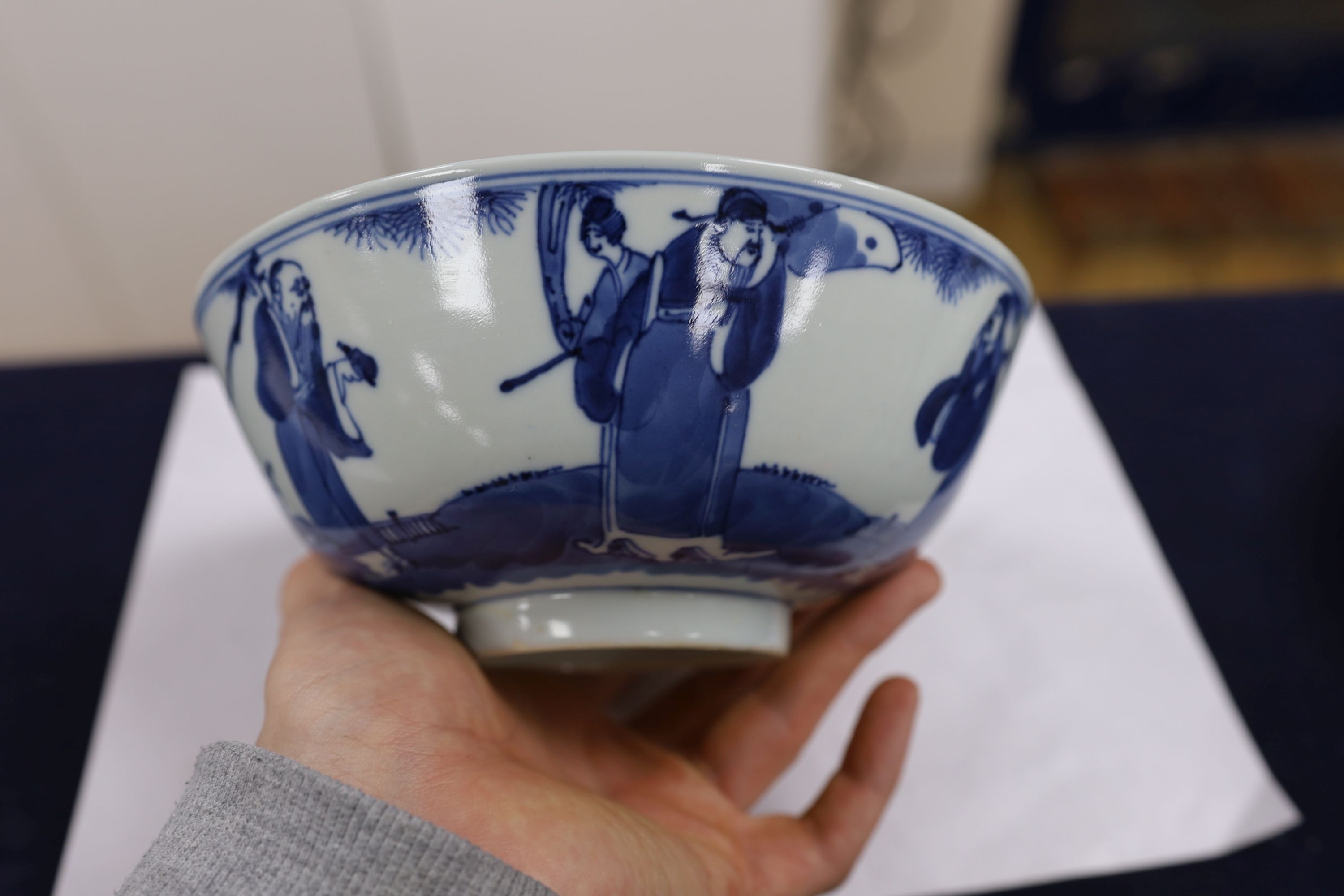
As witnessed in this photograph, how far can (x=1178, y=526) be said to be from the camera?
0.46 metres

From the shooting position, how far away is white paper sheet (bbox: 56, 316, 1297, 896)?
35 cm

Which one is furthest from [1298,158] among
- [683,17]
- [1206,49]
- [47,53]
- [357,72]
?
[47,53]

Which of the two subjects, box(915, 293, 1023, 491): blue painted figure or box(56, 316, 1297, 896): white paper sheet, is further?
box(56, 316, 1297, 896): white paper sheet

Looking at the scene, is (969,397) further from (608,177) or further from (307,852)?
(307,852)

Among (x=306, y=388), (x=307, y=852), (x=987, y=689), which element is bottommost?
(x=987, y=689)

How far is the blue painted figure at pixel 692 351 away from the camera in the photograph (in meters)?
0.19

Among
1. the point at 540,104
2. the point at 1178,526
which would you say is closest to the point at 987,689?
the point at 1178,526

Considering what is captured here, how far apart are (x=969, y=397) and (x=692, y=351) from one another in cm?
9

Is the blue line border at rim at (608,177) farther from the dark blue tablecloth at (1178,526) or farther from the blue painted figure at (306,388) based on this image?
the dark blue tablecloth at (1178,526)

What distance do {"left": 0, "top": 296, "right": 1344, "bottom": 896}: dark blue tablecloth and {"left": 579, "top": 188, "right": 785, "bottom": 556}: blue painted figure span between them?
0.26 m

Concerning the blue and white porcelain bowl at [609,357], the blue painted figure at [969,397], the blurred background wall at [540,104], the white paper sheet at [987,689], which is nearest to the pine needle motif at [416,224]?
the blue and white porcelain bowl at [609,357]

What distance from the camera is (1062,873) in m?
0.34

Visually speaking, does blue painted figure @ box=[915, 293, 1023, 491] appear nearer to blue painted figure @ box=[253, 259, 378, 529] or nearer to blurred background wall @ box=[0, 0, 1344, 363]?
blue painted figure @ box=[253, 259, 378, 529]

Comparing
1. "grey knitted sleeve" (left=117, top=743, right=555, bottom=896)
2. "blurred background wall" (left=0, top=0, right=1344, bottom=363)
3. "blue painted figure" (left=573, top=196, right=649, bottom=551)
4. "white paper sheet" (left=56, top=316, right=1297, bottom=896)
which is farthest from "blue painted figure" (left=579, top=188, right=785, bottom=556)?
"blurred background wall" (left=0, top=0, right=1344, bottom=363)
